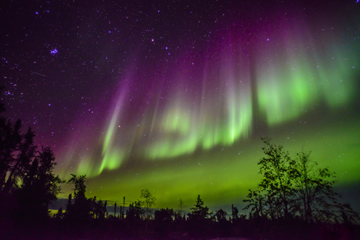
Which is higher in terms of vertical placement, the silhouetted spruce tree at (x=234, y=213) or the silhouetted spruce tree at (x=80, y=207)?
the silhouetted spruce tree at (x=80, y=207)

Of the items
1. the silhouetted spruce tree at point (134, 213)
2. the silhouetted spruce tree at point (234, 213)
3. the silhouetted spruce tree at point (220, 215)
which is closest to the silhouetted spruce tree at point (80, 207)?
the silhouetted spruce tree at point (134, 213)

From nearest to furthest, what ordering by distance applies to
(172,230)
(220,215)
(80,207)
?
1. (80,207)
2. (172,230)
3. (220,215)

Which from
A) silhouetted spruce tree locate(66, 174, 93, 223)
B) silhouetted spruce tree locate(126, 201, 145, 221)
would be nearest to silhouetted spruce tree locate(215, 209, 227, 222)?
silhouetted spruce tree locate(126, 201, 145, 221)

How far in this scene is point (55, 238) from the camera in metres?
26.9

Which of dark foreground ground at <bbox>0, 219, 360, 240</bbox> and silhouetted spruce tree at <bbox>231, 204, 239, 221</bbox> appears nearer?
dark foreground ground at <bbox>0, 219, 360, 240</bbox>

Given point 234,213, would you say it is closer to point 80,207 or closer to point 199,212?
point 199,212

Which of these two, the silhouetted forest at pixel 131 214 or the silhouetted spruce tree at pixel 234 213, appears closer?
the silhouetted forest at pixel 131 214

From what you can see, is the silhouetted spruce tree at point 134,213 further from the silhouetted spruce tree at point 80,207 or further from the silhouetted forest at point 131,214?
the silhouetted spruce tree at point 80,207

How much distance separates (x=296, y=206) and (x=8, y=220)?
→ 1250 inches

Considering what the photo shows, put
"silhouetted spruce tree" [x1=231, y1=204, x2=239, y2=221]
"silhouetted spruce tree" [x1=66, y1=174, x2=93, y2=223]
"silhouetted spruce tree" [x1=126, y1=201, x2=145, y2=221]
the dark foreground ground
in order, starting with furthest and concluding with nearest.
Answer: "silhouetted spruce tree" [x1=231, y1=204, x2=239, y2=221] < "silhouetted spruce tree" [x1=126, y1=201, x2=145, y2=221] < "silhouetted spruce tree" [x1=66, y1=174, x2=93, y2=223] < the dark foreground ground

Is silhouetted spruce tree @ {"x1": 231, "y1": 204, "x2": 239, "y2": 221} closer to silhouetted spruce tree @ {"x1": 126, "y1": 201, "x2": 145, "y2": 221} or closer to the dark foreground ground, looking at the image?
A: the dark foreground ground

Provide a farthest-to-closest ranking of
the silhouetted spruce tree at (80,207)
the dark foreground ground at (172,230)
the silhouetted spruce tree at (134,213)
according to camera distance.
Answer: the silhouetted spruce tree at (134,213)
the silhouetted spruce tree at (80,207)
the dark foreground ground at (172,230)

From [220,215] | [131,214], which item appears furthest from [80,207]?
[220,215]

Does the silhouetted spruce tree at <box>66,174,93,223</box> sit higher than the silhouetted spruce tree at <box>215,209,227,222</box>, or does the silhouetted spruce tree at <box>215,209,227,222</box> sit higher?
the silhouetted spruce tree at <box>66,174,93,223</box>
